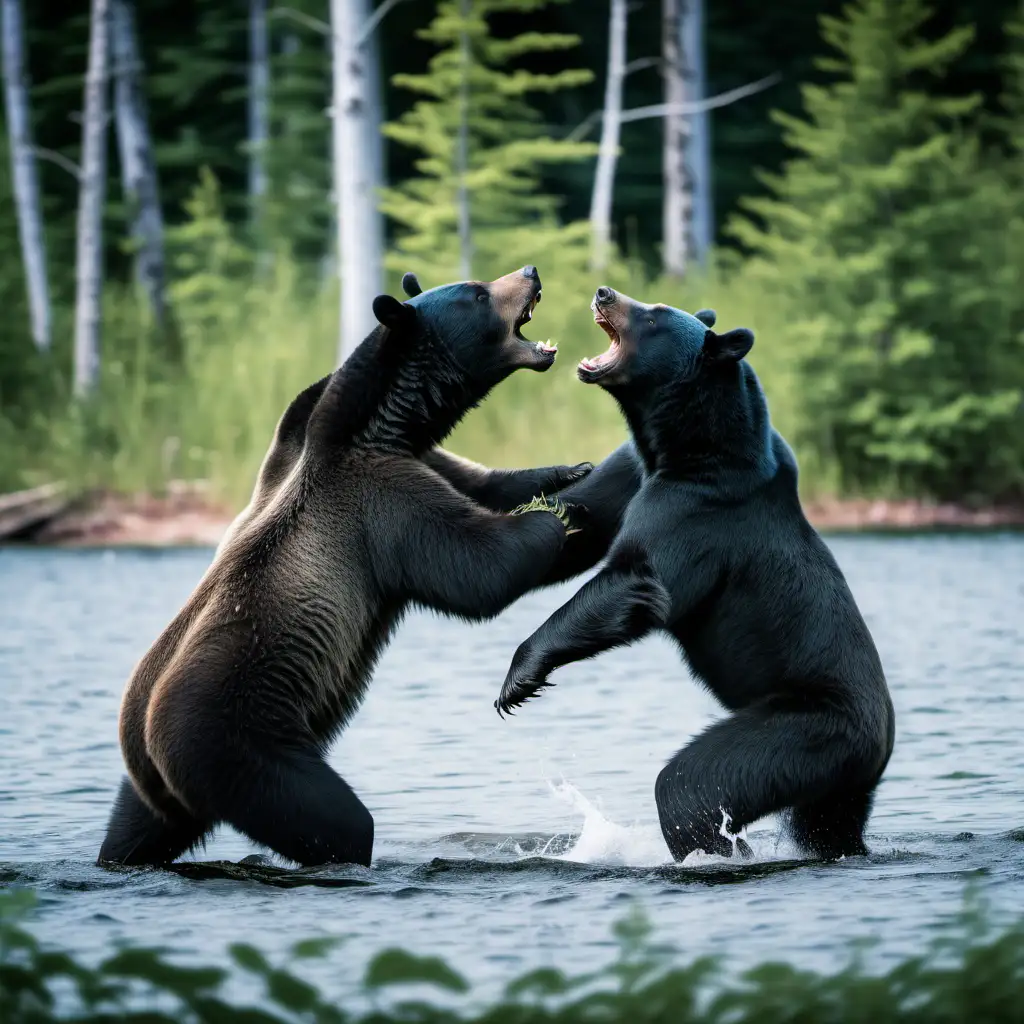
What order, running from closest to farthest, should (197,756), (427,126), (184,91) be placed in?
(197,756) < (427,126) < (184,91)

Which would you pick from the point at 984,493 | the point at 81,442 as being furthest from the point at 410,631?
the point at 984,493

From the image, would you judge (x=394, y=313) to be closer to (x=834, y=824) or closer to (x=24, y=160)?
(x=834, y=824)

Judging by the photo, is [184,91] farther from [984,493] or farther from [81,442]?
[984,493]

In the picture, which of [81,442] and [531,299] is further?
[81,442]

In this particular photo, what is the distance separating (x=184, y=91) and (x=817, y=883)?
31471 mm

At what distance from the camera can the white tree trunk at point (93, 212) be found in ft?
74.6

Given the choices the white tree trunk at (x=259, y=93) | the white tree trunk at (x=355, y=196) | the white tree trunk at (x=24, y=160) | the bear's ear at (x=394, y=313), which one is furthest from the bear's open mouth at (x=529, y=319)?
the white tree trunk at (x=259, y=93)

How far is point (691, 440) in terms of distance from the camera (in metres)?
6.05

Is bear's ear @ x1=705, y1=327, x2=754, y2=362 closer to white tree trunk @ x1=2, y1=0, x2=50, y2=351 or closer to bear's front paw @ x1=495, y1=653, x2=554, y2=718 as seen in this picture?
bear's front paw @ x1=495, y1=653, x2=554, y2=718

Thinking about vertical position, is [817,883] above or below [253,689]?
below

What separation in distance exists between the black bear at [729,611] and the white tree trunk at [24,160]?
2060 cm

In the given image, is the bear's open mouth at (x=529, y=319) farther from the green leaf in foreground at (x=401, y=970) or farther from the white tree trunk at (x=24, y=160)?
the white tree trunk at (x=24, y=160)

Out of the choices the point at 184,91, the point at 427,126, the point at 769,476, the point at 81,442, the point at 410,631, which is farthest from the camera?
the point at 184,91

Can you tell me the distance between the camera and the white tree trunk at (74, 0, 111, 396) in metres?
22.8
